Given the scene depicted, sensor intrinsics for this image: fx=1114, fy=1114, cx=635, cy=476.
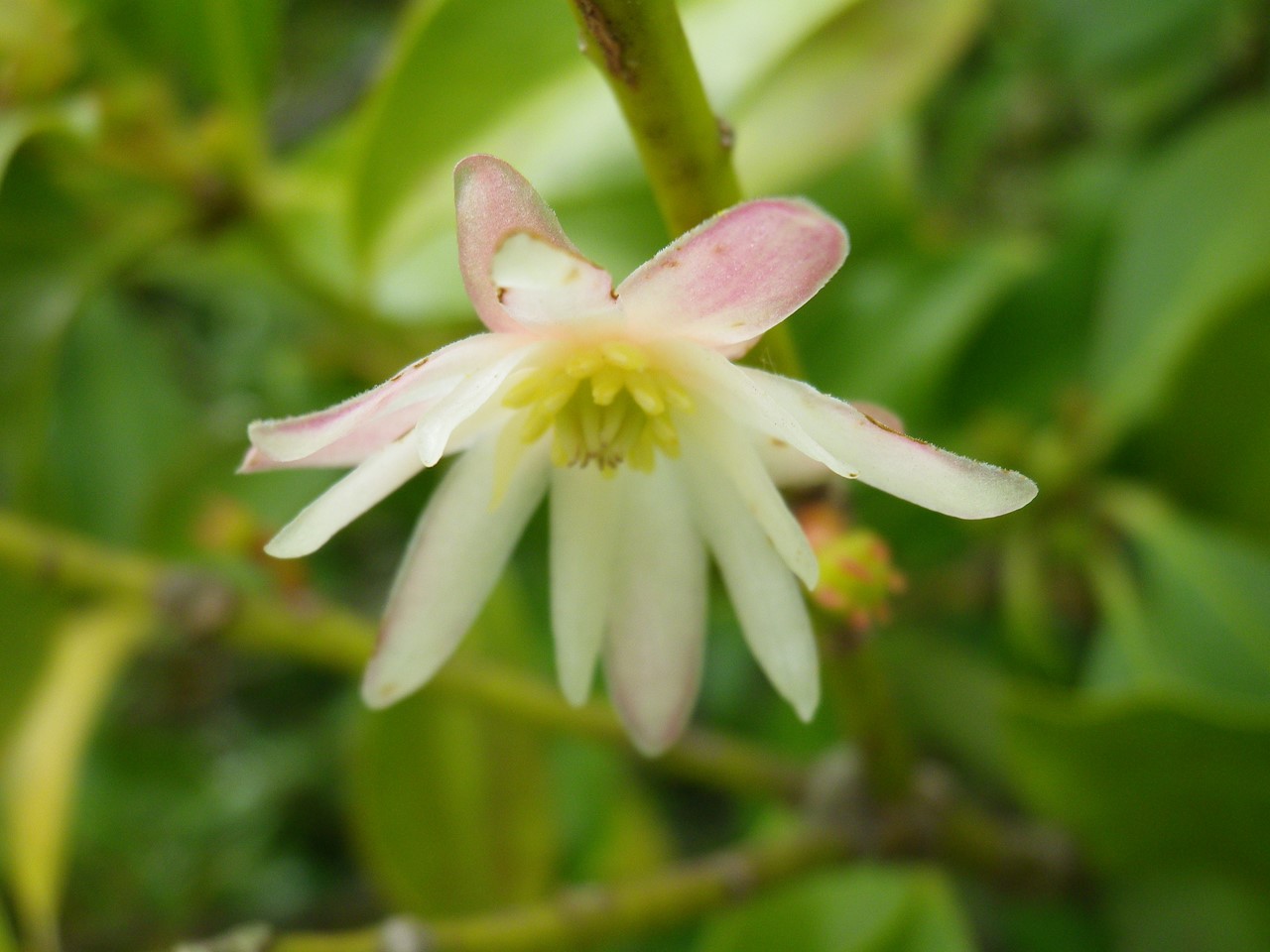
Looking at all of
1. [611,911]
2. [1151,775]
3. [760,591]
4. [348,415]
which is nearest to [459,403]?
[348,415]

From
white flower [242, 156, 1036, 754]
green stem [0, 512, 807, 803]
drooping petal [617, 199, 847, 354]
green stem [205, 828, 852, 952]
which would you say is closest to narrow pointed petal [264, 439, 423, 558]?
white flower [242, 156, 1036, 754]

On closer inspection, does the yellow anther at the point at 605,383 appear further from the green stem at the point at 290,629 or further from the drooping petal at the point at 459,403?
the green stem at the point at 290,629

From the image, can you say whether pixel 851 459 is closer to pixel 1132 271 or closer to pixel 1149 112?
pixel 1132 271

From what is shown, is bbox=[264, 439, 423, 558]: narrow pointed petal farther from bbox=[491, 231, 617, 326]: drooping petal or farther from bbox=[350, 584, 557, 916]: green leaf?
bbox=[350, 584, 557, 916]: green leaf

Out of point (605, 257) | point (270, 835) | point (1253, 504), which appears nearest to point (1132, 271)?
point (1253, 504)

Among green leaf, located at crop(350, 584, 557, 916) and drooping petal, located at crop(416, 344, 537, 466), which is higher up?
drooping petal, located at crop(416, 344, 537, 466)
